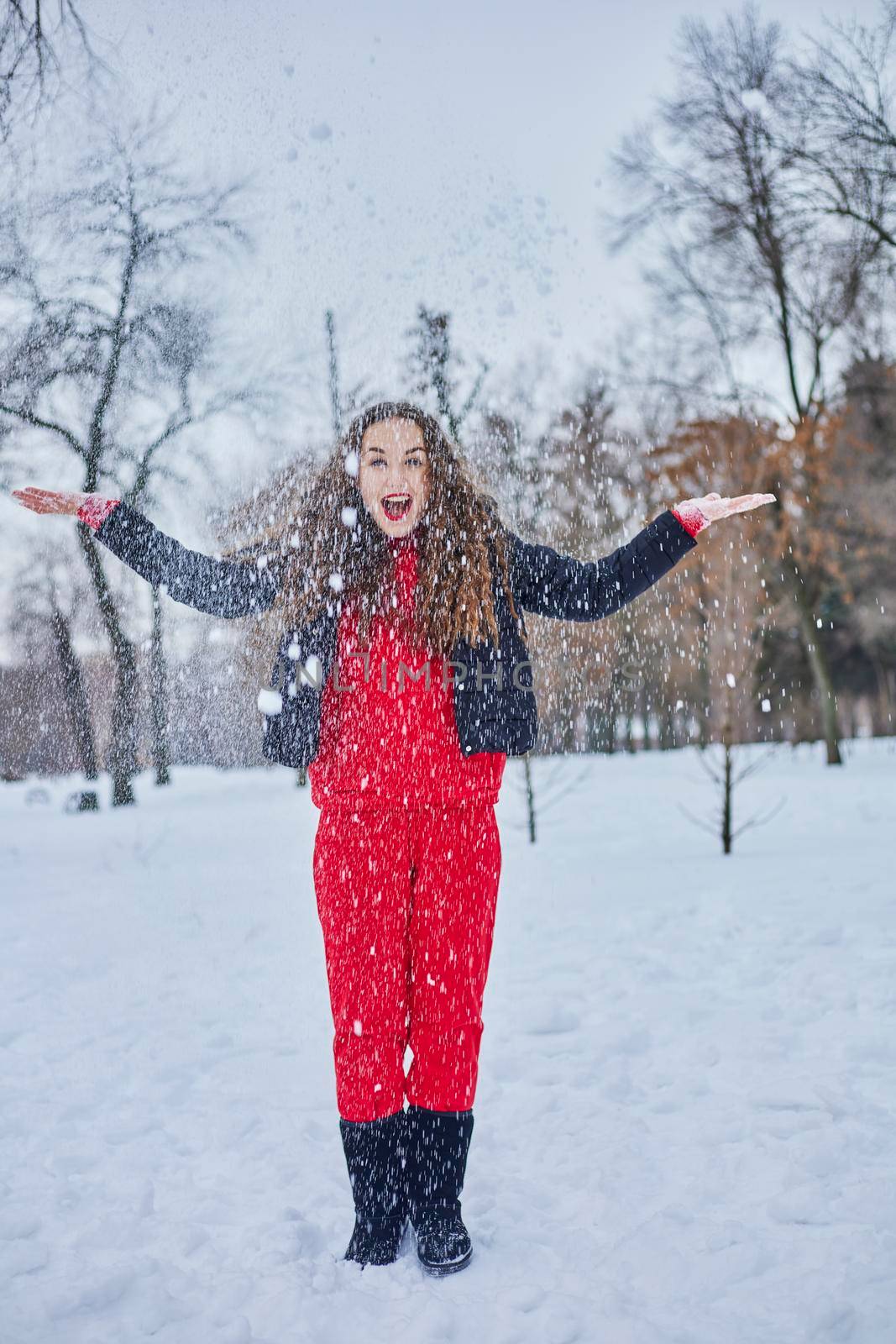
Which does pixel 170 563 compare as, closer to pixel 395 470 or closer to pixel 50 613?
pixel 395 470

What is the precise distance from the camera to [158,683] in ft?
15.8

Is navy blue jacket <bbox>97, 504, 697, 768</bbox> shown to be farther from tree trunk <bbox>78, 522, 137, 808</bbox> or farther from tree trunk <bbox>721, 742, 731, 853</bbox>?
tree trunk <bbox>721, 742, 731, 853</bbox>

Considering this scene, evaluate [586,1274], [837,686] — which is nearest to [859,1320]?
[586,1274]

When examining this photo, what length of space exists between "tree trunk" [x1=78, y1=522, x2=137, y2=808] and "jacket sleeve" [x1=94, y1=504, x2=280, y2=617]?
124 cm

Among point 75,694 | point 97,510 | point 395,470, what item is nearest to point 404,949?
point 395,470

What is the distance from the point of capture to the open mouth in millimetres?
1759

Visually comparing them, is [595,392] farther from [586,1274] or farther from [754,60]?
[586,1274]

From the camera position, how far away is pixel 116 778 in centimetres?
633

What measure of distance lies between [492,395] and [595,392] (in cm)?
239

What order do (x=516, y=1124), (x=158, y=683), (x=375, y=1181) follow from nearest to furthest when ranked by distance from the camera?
(x=375, y=1181) < (x=516, y=1124) < (x=158, y=683)

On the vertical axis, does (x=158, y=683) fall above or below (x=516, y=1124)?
above

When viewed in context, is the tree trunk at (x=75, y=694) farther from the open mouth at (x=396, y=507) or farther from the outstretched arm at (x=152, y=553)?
the open mouth at (x=396, y=507)

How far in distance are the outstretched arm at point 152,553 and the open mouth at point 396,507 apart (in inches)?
13.2

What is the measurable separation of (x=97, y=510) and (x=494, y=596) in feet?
2.76
